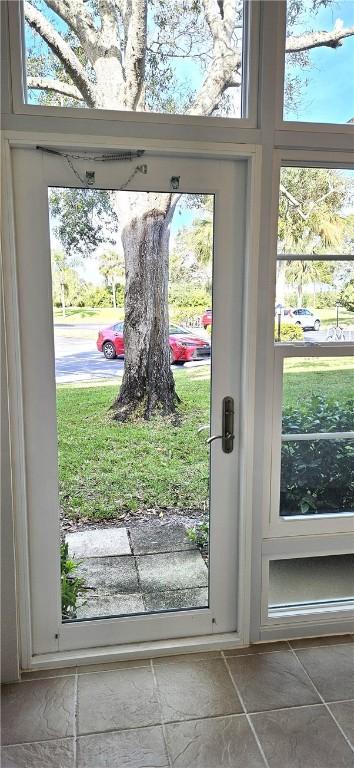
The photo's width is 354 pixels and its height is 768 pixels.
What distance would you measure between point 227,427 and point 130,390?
44 centimetres

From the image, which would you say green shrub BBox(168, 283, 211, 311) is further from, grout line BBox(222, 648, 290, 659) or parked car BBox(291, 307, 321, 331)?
grout line BBox(222, 648, 290, 659)

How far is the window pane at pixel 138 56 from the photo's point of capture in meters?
2.03

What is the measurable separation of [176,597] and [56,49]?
227cm

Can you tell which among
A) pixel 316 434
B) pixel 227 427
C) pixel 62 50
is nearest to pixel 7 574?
pixel 227 427

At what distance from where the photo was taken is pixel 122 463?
232 cm

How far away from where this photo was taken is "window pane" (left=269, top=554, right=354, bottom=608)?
2.51 metres

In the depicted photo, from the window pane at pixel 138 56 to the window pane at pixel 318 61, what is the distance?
0.70 ft

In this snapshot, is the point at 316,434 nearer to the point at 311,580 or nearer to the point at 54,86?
the point at 311,580

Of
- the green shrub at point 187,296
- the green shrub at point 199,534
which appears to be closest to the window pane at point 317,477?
the green shrub at point 199,534

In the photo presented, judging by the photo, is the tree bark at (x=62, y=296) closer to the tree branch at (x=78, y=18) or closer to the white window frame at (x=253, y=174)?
the white window frame at (x=253, y=174)

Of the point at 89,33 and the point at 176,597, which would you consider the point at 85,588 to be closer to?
the point at 176,597

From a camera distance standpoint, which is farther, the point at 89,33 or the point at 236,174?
the point at 236,174

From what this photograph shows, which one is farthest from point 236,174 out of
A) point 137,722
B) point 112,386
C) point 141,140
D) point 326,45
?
point 137,722

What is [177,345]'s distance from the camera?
229cm
